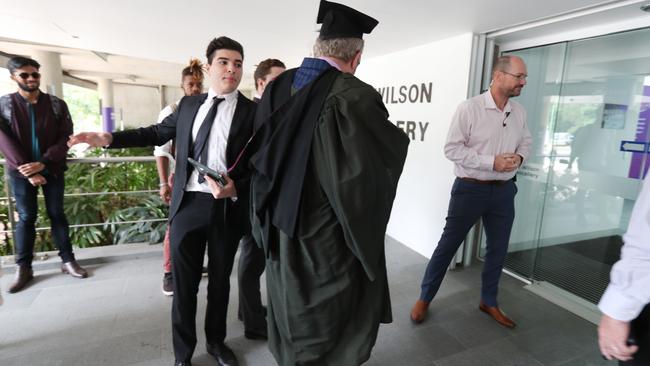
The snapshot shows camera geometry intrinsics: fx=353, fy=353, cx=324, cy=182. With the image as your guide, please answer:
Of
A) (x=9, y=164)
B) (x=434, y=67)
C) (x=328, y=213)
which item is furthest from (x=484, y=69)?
(x=9, y=164)

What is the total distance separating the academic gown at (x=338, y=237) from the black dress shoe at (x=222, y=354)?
2.42 ft

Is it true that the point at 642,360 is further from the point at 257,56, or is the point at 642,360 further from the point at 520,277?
the point at 257,56

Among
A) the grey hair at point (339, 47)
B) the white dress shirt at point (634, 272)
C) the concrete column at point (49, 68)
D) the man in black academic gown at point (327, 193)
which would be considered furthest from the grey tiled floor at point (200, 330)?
the concrete column at point (49, 68)

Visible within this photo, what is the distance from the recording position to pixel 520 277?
10.9 feet

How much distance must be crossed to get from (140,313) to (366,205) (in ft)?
7.25

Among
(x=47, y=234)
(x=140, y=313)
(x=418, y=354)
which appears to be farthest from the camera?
(x=47, y=234)

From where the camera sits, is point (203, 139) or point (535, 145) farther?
point (535, 145)

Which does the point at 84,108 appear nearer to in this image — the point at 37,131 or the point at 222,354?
the point at 37,131

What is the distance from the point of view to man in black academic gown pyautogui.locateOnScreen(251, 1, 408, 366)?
3.88ft

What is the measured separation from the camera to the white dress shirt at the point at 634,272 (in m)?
0.93

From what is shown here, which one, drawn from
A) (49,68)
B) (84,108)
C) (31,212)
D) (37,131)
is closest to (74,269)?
(31,212)

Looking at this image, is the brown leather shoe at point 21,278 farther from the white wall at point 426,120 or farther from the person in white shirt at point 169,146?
the white wall at point 426,120

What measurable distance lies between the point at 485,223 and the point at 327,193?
182 centimetres

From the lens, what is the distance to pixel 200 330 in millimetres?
2424
